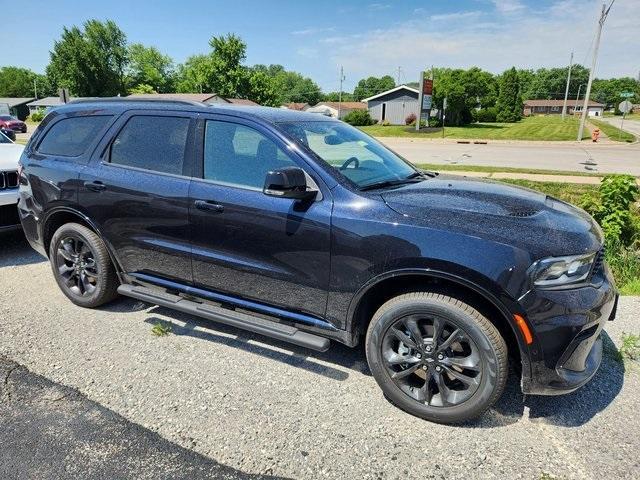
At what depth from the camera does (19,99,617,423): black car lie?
266 cm

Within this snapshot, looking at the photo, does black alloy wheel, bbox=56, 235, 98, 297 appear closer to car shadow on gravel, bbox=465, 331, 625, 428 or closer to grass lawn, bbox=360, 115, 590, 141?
car shadow on gravel, bbox=465, 331, 625, 428

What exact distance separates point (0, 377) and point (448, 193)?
342 centimetres

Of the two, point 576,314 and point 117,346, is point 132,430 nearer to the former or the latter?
point 117,346

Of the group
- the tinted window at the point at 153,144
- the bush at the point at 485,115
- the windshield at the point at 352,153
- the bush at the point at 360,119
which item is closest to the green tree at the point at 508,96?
the bush at the point at 485,115

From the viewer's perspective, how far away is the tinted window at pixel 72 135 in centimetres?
429

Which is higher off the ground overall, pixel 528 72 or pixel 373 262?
pixel 528 72

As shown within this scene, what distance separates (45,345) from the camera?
3818 millimetres

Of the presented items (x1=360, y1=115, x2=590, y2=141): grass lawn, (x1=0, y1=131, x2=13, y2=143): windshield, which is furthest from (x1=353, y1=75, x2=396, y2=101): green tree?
(x1=0, y1=131, x2=13, y2=143): windshield

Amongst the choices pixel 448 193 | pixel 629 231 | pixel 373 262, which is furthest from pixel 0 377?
pixel 629 231

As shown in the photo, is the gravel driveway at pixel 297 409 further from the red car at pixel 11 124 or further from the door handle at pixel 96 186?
the red car at pixel 11 124

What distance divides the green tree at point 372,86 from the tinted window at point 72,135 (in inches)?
5242

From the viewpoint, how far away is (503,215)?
2869mm

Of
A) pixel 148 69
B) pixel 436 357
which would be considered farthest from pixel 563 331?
pixel 148 69

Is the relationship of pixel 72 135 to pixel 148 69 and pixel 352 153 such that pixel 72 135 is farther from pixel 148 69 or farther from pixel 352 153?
pixel 148 69
